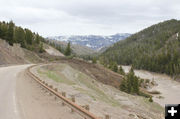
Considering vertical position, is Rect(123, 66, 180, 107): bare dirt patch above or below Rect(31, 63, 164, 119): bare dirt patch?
below

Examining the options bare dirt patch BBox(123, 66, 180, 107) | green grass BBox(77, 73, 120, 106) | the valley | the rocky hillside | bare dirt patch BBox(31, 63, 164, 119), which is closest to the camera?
the valley

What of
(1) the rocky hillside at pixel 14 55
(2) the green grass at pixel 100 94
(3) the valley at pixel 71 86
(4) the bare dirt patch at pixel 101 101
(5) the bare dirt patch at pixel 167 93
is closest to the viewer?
(3) the valley at pixel 71 86

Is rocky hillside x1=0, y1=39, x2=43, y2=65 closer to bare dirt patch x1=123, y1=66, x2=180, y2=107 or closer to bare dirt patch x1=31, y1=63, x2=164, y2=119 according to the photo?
bare dirt patch x1=31, y1=63, x2=164, y2=119

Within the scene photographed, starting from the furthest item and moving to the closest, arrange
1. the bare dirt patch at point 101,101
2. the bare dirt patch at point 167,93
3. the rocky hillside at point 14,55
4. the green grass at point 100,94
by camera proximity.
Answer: the rocky hillside at point 14,55
the bare dirt patch at point 167,93
the green grass at point 100,94
the bare dirt patch at point 101,101

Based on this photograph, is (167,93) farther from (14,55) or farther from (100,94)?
(14,55)

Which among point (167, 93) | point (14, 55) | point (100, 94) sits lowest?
point (167, 93)

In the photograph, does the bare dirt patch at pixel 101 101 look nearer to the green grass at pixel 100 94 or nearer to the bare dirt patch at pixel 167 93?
the green grass at pixel 100 94

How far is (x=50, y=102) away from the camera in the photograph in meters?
12.3

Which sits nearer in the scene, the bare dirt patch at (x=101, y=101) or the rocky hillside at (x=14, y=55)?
the bare dirt patch at (x=101, y=101)

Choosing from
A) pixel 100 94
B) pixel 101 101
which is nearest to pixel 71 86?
pixel 101 101

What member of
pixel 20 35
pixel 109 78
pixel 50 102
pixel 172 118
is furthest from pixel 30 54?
pixel 172 118

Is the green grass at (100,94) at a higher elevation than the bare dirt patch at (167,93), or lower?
higher

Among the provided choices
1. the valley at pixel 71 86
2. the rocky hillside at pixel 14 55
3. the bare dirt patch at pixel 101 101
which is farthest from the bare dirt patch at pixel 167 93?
the rocky hillside at pixel 14 55

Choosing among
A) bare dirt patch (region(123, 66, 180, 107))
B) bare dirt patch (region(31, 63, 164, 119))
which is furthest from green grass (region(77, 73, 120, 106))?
bare dirt patch (region(123, 66, 180, 107))
